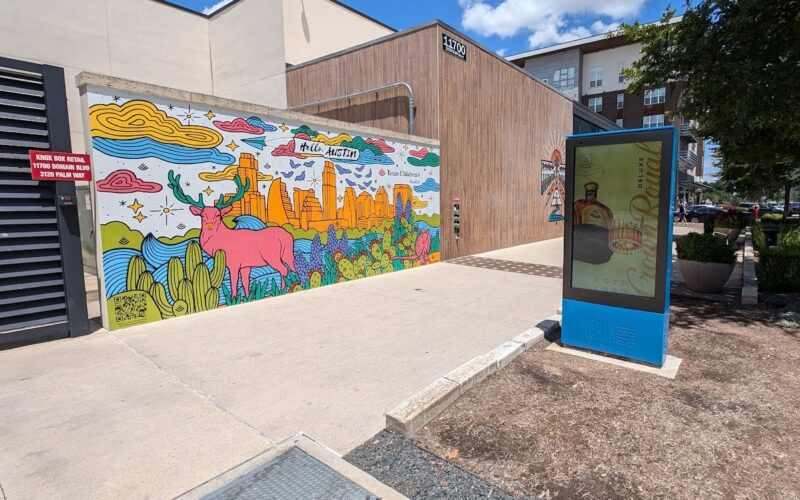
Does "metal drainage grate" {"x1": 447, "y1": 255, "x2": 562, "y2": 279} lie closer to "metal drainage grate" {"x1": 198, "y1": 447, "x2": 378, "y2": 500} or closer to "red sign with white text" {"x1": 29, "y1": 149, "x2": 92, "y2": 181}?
"metal drainage grate" {"x1": 198, "y1": 447, "x2": 378, "y2": 500}

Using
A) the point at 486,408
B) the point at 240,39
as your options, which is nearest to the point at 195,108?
the point at 486,408

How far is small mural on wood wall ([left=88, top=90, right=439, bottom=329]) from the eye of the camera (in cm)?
549

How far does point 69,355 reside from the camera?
4641mm

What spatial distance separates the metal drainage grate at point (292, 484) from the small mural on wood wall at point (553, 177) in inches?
617

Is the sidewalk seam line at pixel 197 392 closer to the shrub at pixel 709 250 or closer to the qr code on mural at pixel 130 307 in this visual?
the qr code on mural at pixel 130 307

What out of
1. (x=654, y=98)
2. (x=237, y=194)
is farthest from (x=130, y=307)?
(x=654, y=98)

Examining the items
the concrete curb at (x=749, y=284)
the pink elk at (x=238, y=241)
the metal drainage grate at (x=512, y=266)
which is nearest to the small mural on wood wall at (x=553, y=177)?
the metal drainage grate at (x=512, y=266)

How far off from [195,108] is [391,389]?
4.98 metres

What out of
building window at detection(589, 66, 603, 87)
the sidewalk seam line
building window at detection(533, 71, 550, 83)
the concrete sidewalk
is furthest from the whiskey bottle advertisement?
building window at detection(533, 71, 550, 83)

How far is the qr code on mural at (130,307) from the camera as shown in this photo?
5.53 meters

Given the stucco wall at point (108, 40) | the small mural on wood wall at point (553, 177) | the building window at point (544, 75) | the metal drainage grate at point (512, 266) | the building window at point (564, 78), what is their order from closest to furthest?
the metal drainage grate at point (512, 266) → the stucco wall at point (108, 40) → the small mural on wood wall at point (553, 177) → the building window at point (564, 78) → the building window at point (544, 75)

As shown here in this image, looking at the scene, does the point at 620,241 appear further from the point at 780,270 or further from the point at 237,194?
the point at 237,194

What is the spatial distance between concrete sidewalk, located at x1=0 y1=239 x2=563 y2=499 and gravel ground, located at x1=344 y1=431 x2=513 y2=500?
0.18 meters

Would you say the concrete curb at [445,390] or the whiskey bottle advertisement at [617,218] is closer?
the concrete curb at [445,390]
